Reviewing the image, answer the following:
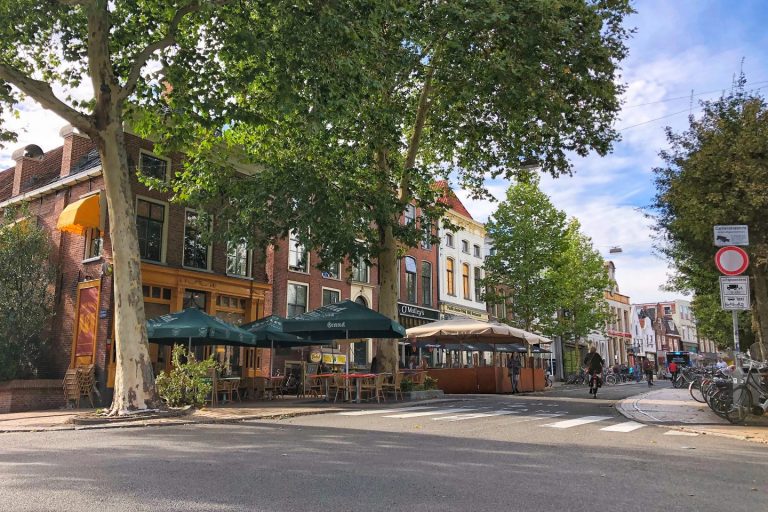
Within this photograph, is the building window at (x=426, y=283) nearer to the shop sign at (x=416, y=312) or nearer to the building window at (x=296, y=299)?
the shop sign at (x=416, y=312)

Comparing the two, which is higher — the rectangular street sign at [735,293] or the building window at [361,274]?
the building window at [361,274]

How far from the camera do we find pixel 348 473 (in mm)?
5883

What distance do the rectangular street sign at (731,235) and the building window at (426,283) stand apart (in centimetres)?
2711

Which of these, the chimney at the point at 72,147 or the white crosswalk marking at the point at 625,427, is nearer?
the white crosswalk marking at the point at 625,427

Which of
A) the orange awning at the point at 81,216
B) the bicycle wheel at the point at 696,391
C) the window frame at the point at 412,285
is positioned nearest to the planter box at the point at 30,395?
the orange awning at the point at 81,216

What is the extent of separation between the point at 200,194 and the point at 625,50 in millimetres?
12165

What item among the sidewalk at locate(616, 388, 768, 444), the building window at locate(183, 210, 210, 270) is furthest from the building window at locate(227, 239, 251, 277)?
the sidewalk at locate(616, 388, 768, 444)

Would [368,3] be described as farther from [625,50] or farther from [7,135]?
[7,135]

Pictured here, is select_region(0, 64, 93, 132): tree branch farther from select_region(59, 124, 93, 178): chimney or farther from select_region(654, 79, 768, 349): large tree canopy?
select_region(654, 79, 768, 349): large tree canopy

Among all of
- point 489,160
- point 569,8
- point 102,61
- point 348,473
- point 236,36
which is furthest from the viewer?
point 489,160

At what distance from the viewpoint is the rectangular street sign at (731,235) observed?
1070cm

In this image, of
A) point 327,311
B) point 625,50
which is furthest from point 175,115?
point 625,50

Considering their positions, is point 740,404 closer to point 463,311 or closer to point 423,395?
point 423,395

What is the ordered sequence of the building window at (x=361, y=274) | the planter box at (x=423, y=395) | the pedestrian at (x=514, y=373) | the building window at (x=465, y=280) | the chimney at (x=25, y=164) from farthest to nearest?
the building window at (x=465, y=280) < the building window at (x=361, y=274) < the pedestrian at (x=514, y=373) < the chimney at (x=25, y=164) < the planter box at (x=423, y=395)
